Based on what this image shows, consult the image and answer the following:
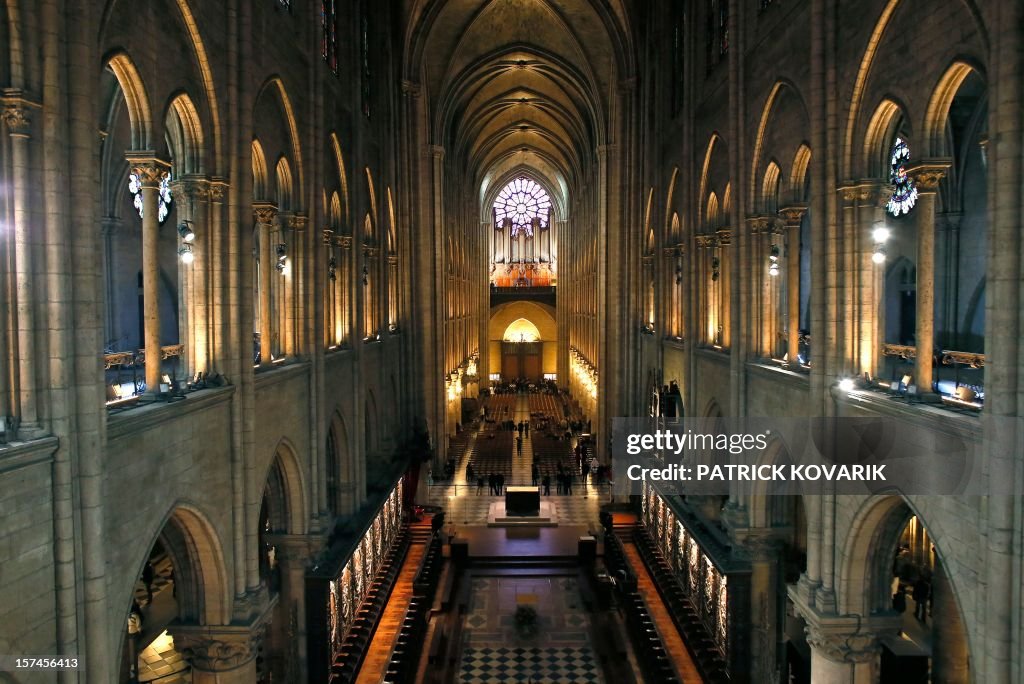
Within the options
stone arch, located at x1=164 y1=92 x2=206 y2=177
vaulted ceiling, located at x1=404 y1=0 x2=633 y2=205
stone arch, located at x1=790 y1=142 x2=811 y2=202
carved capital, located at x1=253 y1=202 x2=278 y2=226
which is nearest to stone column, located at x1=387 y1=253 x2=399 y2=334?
vaulted ceiling, located at x1=404 y1=0 x2=633 y2=205

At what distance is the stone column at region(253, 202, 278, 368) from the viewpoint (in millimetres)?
14344

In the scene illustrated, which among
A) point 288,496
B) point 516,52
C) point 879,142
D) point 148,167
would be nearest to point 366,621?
point 288,496

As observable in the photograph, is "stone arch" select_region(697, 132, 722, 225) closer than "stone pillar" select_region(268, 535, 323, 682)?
No

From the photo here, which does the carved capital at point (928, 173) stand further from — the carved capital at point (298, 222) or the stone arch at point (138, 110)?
the carved capital at point (298, 222)

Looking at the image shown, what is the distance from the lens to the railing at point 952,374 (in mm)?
8984

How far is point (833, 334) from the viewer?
1151 centimetres

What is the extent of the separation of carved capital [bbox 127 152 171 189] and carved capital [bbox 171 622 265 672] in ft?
22.0

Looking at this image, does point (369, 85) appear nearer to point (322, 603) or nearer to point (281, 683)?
point (322, 603)

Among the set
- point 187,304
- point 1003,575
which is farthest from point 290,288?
point 1003,575

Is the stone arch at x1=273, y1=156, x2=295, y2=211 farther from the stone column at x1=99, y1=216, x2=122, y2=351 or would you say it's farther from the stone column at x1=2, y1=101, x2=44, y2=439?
the stone column at x1=2, y1=101, x2=44, y2=439

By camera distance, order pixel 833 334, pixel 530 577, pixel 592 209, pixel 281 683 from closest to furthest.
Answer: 1. pixel 833 334
2. pixel 281 683
3. pixel 530 577
4. pixel 592 209

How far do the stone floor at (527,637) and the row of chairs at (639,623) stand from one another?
1.14 m

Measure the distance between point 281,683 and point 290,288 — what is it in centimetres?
819

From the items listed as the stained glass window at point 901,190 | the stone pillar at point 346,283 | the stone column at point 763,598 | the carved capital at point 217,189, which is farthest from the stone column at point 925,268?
the stone pillar at point 346,283
